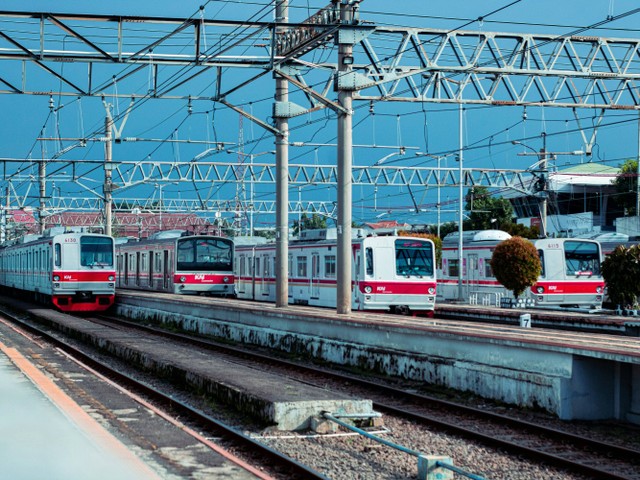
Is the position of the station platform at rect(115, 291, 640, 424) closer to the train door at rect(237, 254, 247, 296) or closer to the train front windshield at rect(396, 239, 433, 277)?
the train front windshield at rect(396, 239, 433, 277)

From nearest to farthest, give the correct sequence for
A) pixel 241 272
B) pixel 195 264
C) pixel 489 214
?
pixel 195 264 → pixel 241 272 → pixel 489 214

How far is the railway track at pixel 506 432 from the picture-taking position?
33.0 ft

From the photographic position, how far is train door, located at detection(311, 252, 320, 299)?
32.2 m

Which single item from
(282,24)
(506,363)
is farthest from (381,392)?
(282,24)

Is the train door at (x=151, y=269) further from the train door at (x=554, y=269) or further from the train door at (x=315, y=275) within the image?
the train door at (x=554, y=269)

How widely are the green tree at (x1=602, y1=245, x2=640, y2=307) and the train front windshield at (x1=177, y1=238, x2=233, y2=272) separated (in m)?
16.3

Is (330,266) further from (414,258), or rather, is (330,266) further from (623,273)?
(623,273)

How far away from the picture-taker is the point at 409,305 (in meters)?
29.1

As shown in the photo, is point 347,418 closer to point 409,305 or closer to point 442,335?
point 442,335

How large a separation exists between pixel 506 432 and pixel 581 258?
76.7 ft

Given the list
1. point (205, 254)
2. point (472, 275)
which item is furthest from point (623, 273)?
point (205, 254)

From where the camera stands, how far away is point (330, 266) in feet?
102

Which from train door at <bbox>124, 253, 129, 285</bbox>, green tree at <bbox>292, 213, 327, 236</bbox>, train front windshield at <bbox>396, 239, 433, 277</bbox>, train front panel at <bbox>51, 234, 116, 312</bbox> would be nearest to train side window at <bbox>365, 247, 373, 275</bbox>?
train front windshield at <bbox>396, 239, 433, 277</bbox>

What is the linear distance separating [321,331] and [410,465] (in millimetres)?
10963
